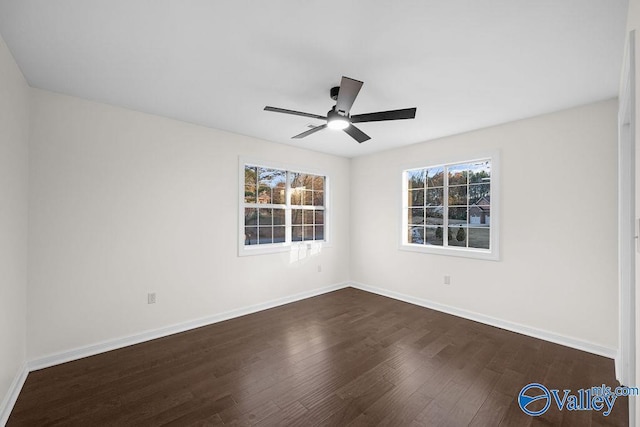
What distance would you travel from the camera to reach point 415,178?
15.1 feet

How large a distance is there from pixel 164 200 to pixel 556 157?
178 inches

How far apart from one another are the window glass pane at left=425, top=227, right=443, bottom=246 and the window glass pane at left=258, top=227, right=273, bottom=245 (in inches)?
99.3

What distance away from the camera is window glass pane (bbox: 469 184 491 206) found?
146 inches

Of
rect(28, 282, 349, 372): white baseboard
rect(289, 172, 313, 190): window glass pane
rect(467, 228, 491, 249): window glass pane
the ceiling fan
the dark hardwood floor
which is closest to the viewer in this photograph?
the dark hardwood floor

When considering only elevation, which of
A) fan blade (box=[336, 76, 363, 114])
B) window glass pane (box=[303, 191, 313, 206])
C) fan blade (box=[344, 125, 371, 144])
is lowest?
window glass pane (box=[303, 191, 313, 206])

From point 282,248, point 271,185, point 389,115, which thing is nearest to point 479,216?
point 389,115

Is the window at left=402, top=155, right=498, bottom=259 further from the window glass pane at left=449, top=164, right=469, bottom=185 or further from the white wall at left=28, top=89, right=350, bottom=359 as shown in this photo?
the white wall at left=28, top=89, right=350, bottom=359

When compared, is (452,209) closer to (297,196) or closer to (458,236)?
(458,236)

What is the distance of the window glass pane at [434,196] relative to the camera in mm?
4285

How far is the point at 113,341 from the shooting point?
2.90 metres

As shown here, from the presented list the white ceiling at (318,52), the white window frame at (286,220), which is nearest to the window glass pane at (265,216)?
the white window frame at (286,220)

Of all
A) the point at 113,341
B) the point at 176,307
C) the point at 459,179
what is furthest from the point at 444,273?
the point at 113,341
